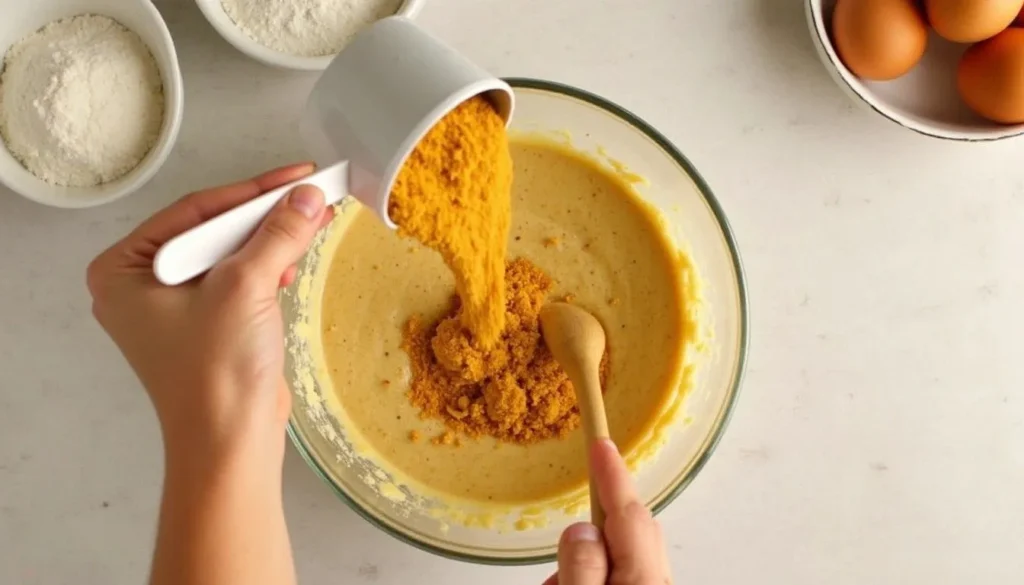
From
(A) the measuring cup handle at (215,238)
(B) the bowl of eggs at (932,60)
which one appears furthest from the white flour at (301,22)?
(B) the bowl of eggs at (932,60)

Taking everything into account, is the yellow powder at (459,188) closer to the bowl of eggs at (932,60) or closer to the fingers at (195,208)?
the fingers at (195,208)

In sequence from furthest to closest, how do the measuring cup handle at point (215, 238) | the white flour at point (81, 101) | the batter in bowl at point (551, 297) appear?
the batter in bowl at point (551, 297), the white flour at point (81, 101), the measuring cup handle at point (215, 238)

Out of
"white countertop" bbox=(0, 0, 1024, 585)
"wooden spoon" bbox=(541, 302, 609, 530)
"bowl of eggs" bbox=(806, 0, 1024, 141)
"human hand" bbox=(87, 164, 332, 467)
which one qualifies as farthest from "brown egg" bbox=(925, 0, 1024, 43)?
"human hand" bbox=(87, 164, 332, 467)

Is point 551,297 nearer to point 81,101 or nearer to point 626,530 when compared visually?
point 626,530

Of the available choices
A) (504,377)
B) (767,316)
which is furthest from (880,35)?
(504,377)

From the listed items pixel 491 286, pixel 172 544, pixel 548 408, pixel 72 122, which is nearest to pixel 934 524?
pixel 548 408
